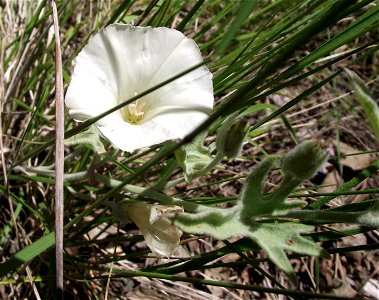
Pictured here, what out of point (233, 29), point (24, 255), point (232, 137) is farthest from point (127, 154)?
point (233, 29)

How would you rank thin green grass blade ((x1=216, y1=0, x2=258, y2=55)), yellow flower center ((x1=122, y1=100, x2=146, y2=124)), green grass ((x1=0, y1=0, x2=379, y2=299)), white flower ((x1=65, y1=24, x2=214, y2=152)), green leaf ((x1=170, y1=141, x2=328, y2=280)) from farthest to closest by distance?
yellow flower center ((x1=122, y1=100, x2=146, y2=124)) < green grass ((x1=0, y1=0, x2=379, y2=299)) < white flower ((x1=65, y1=24, x2=214, y2=152)) < green leaf ((x1=170, y1=141, x2=328, y2=280)) < thin green grass blade ((x1=216, y1=0, x2=258, y2=55))

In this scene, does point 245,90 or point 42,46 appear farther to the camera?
point 42,46

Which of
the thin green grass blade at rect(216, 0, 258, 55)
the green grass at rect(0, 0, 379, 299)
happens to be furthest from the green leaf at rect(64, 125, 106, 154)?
the thin green grass blade at rect(216, 0, 258, 55)

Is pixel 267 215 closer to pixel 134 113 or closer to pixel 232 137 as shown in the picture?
pixel 232 137

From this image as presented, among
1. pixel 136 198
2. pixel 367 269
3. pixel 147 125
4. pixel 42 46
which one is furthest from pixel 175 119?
pixel 367 269

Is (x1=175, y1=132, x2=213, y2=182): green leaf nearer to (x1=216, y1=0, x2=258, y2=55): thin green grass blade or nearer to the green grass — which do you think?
the green grass

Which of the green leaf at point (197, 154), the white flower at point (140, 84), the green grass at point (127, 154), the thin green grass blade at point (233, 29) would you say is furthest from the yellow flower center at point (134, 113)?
the thin green grass blade at point (233, 29)

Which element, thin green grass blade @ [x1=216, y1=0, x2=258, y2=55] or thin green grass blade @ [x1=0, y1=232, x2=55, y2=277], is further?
thin green grass blade @ [x1=0, y1=232, x2=55, y2=277]

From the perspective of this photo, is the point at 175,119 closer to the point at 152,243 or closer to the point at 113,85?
the point at 113,85
